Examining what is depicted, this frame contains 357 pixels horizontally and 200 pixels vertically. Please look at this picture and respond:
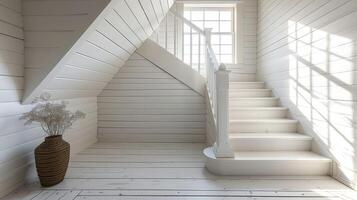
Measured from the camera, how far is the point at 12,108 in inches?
70.8

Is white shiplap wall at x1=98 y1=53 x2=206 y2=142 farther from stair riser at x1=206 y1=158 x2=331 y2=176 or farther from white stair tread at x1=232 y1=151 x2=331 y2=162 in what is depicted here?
stair riser at x1=206 y1=158 x2=331 y2=176

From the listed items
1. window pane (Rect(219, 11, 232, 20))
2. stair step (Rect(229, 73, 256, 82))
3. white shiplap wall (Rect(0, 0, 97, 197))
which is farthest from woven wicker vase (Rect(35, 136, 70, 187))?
window pane (Rect(219, 11, 232, 20))

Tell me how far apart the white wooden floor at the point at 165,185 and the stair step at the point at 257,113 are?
2.67 ft

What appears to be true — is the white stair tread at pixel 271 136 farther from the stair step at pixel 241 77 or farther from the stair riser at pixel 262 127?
the stair step at pixel 241 77

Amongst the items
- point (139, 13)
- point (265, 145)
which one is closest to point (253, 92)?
point (265, 145)

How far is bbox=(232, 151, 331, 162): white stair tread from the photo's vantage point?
2.08m

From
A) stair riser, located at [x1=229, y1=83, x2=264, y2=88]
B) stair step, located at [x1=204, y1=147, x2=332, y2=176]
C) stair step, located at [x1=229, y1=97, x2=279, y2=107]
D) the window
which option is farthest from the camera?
the window

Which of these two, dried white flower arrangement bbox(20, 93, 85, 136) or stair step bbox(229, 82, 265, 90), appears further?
stair step bbox(229, 82, 265, 90)

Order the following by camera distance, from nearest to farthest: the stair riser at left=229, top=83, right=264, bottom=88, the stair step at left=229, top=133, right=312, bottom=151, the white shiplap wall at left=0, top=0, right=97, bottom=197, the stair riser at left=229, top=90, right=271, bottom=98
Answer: the white shiplap wall at left=0, top=0, right=97, bottom=197
the stair step at left=229, top=133, right=312, bottom=151
the stair riser at left=229, top=90, right=271, bottom=98
the stair riser at left=229, top=83, right=264, bottom=88

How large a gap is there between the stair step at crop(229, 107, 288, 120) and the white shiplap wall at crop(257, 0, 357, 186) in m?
0.16

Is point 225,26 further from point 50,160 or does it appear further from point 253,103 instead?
point 50,160

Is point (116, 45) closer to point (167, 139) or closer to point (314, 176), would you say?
point (167, 139)

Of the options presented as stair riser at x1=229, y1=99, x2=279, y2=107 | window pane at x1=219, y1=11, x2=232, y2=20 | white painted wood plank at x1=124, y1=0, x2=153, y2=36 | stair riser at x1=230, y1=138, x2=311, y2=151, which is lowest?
stair riser at x1=230, y1=138, x2=311, y2=151

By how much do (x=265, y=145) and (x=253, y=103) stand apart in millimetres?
910
